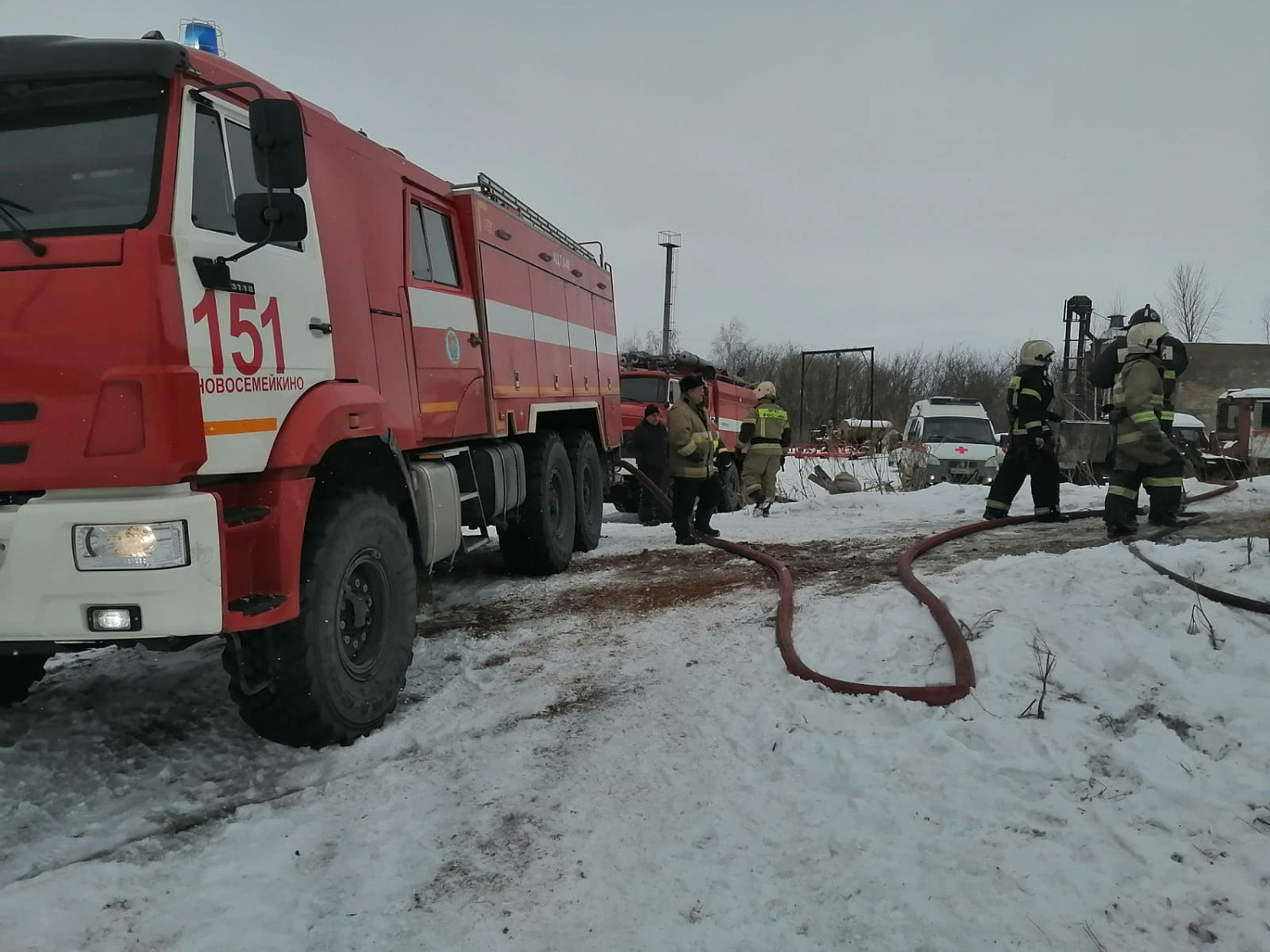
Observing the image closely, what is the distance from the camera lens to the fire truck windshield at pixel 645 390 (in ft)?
42.0

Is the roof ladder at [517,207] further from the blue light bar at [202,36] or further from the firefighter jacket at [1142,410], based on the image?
the firefighter jacket at [1142,410]

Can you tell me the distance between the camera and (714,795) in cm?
316

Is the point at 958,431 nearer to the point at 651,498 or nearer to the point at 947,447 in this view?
the point at 947,447

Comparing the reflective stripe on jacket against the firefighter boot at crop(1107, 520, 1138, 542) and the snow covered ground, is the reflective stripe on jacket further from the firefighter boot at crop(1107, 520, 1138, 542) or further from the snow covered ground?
the snow covered ground

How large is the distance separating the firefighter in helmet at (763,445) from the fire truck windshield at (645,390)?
5.31 ft

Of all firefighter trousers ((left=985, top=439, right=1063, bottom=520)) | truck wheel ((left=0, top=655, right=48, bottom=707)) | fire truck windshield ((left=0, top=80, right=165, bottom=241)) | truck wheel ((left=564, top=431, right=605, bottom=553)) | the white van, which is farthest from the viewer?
the white van

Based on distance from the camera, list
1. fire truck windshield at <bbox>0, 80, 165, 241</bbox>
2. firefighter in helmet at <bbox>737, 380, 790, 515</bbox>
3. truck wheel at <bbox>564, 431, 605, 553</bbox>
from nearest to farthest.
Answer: fire truck windshield at <bbox>0, 80, 165, 241</bbox>
truck wheel at <bbox>564, 431, 605, 553</bbox>
firefighter in helmet at <bbox>737, 380, 790, 515</bbox>

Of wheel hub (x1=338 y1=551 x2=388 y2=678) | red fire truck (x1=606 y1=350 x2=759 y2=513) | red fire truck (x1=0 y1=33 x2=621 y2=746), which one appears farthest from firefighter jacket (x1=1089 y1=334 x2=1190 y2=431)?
wheel hub (x1=338 y1=551 x2=388 y2=678)

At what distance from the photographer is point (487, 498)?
596 centimetres

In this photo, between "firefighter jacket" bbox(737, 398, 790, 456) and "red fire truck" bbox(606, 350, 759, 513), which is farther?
"red fire truck" bbox(606, 350, 759, 513)

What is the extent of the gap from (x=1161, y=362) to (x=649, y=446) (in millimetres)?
5861

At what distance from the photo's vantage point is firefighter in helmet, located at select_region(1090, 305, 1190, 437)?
21.6ft

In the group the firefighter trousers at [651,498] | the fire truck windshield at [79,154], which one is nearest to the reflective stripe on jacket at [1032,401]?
the firefighter trousers at [651,498]

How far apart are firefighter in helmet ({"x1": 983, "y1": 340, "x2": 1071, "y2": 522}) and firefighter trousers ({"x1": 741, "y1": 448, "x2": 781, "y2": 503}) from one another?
4067 millimetres
